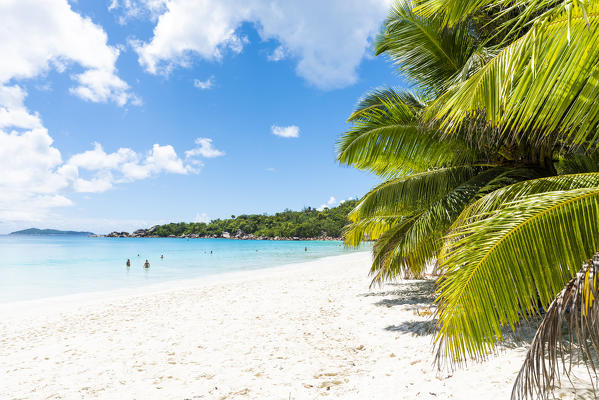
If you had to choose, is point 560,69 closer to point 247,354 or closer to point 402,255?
point 402,255

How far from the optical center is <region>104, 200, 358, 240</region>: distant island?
96594 millimetres

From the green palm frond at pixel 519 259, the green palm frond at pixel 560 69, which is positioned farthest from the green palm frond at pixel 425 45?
the green palm frond at pixel 519 259

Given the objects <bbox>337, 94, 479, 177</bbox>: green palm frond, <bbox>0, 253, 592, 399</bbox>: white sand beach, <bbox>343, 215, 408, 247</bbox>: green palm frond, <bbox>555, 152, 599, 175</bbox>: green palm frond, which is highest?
<bbox>337, 94, 479, 177</bbox>: green palm frond

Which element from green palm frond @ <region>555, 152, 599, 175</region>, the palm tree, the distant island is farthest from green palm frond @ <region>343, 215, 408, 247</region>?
the distant island

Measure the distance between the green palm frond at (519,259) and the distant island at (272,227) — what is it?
7444cm

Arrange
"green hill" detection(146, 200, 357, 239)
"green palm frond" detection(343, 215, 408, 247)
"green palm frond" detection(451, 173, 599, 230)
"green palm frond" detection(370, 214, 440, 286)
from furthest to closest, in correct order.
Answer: "green hill" detection(146, 200, 357, 239)
"green palm frond" detection(343, 215, 408, 247)
"green palm frond" detection(370, 214, 440, 286)
"green palm frond" detection(451, 173, 599, 230)

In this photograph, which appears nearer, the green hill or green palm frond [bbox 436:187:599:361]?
green palm frond [bbox 436:187:599:361]

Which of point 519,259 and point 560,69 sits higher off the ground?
point 560,69

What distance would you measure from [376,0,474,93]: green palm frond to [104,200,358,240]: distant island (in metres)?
70.9

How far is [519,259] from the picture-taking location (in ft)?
6.85

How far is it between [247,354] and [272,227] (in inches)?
4216

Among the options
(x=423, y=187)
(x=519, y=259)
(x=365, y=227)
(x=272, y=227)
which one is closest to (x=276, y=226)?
(x=272, y=227)

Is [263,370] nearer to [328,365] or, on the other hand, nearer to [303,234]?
[328,365]

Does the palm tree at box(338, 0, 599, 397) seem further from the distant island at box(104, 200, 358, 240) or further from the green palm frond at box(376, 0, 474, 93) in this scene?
the distant island at box(104, 200, 358, 240)
